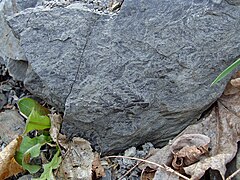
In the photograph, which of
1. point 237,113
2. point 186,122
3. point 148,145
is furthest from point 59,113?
point 237,113

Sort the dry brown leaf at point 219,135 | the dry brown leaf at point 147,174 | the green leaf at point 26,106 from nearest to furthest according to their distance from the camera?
the dry brown leaf at point 219,135 < the dry brown leaf at point 147,174 < the green leaf at point 26,106

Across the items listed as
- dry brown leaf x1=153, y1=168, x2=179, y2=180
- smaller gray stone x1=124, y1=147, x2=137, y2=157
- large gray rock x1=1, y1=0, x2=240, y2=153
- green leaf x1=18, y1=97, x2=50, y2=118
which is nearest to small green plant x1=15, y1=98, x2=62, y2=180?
green leaf x1=18, y1=97, x2=50, y2=118

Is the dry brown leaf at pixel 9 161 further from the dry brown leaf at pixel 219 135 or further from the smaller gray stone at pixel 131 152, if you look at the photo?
the dry brown leaf at pixel 219 135

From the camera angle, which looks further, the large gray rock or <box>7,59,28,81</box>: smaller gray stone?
<box>7,59,28,81</box>: smaller gray stone

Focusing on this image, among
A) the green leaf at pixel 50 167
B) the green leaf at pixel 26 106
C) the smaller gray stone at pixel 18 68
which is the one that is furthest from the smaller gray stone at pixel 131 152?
the smaller gray stone at pixel 18 68

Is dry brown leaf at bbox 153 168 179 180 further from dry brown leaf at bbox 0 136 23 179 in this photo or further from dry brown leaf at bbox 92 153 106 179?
Answer: dry brown leaf at bbox 0 136 23 179

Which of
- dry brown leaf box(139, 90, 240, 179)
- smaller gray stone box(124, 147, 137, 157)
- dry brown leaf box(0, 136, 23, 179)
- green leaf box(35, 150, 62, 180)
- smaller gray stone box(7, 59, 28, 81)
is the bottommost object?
dry brown leaf box(0, 136, 23, 179)

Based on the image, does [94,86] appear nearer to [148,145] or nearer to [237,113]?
[148,145]

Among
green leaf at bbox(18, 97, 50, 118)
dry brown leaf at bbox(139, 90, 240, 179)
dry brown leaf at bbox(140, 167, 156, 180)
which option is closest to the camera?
dry brown leaf at bbox(139, 90, 240, 179)
